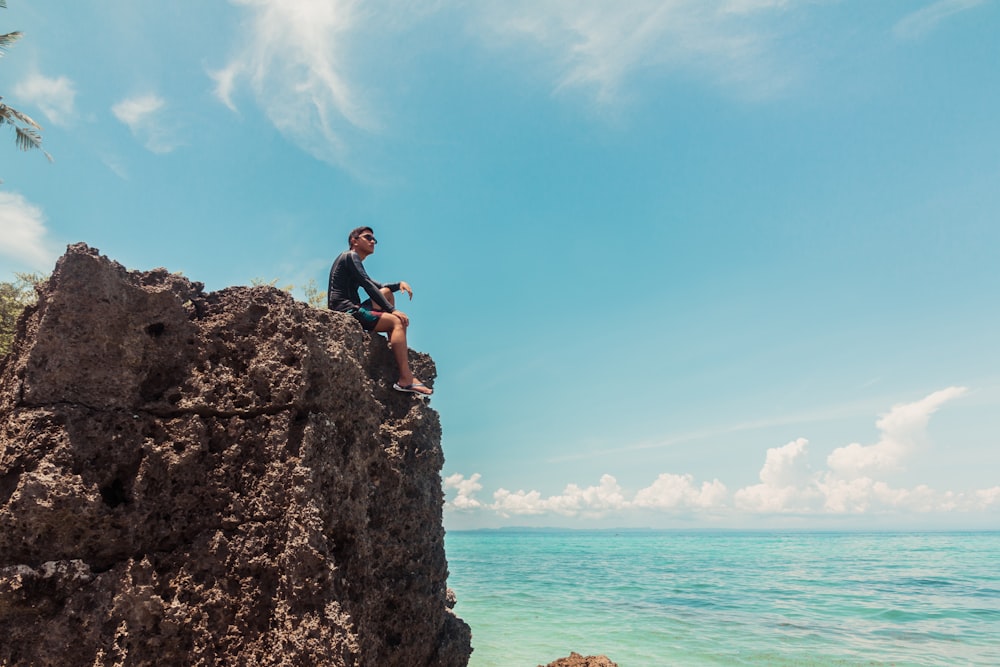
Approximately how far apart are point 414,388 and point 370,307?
0.90 meters

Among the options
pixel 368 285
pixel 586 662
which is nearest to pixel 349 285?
pixel 368 285

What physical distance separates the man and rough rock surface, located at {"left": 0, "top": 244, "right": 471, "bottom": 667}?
66 cm

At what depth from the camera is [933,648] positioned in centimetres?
1234

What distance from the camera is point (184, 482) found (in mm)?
3855

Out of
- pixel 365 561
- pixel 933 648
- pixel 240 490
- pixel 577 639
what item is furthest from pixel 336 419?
pixel 933 648

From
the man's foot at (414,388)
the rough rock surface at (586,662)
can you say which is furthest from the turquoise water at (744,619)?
the man's foot at (414,388)

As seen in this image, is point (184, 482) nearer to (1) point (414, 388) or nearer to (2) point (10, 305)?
(1) point (414, 388)

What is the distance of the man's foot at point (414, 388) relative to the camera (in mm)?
5219

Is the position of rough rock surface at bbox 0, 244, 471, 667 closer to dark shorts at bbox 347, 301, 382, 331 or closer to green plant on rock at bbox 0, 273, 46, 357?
dark shorts at bbox 347, 301, 382, 331

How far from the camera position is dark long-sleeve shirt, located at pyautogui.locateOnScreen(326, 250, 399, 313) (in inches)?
209

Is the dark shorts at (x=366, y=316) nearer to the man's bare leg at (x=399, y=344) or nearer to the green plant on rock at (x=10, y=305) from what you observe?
the man's bare leg at (x=399, y=344)

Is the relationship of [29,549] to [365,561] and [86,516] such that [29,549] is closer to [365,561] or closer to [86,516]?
[86,516]

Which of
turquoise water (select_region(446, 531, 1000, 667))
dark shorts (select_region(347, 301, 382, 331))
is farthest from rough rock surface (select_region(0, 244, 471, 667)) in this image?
turquoise water (select_region(446, 531, 1000, 667))

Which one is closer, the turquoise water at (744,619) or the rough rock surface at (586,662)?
the rough rock surface at (586,662)
